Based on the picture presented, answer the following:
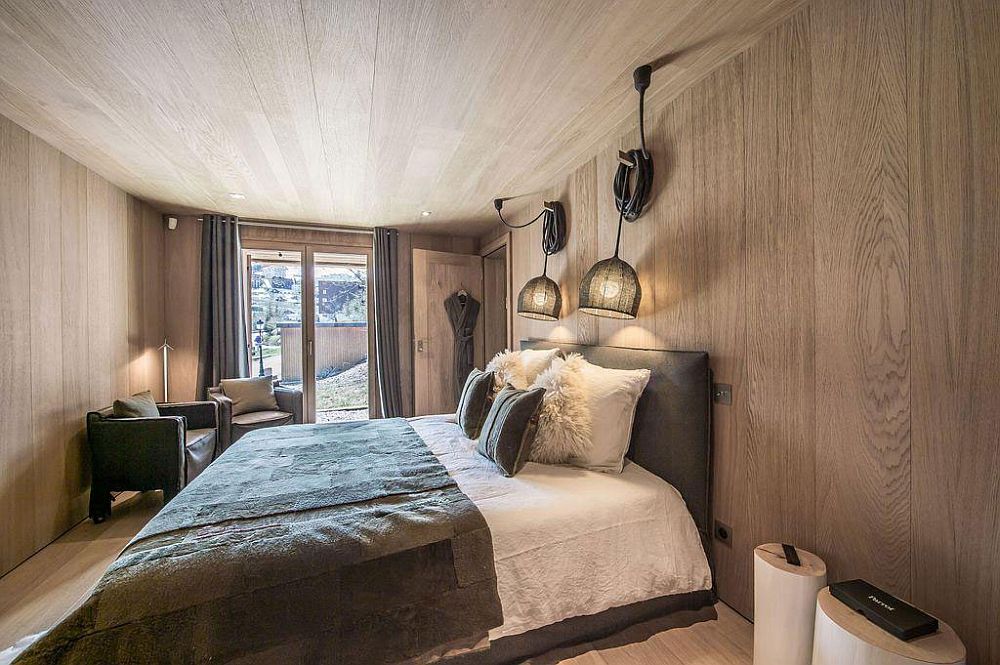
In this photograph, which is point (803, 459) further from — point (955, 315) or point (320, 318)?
point (320, 318)

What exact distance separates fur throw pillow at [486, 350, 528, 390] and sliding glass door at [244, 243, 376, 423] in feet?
8.56

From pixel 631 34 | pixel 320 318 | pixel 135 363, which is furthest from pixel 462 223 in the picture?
pixel 135 363

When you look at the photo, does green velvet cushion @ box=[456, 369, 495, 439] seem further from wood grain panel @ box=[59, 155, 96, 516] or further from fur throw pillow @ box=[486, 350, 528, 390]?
wood grain panel @ box=[59, 155, 96, 516]

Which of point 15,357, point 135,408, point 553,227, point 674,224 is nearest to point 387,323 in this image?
point 135,408

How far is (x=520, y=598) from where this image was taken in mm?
1429

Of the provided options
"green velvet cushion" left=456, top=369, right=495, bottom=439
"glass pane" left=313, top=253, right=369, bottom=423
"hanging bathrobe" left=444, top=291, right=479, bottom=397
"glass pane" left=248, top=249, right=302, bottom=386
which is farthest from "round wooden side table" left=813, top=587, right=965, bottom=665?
"glass pane" left=248, top=249, right=302, bottom=386

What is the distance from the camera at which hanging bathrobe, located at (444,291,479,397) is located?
474 centimetres

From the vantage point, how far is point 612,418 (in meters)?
1.95

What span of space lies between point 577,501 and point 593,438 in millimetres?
378

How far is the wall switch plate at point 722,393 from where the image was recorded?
1.77 m

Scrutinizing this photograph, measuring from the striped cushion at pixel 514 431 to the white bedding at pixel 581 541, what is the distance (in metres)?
0.07

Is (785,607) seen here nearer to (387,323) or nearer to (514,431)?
(514,431)

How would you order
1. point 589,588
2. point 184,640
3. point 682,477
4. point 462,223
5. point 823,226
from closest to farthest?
point 184,640 → point 823,226 → point 589,588 → point 682,477 → point 462,223

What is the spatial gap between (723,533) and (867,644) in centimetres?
81
